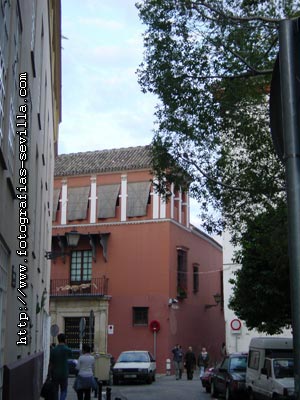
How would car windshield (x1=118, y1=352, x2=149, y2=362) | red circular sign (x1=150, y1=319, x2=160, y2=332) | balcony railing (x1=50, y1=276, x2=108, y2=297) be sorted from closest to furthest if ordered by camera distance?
car windshield (x1=118, y1=352, x2=149, y2=362) < red circular sign (x1=150, y1=319, x2=160, y2=332) < balcony railing (x1=50, y1=276, x2=108, y2=297)

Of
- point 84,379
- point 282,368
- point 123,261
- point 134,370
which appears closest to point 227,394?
point 282,368

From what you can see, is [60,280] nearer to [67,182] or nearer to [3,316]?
[67,182]

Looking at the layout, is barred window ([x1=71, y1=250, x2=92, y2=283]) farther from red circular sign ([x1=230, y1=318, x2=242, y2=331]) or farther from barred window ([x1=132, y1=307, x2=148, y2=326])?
red circular sign ([x1=230, y1=318, x2=242, y2=331])

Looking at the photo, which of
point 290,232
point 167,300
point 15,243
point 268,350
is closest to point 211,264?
point 167,300

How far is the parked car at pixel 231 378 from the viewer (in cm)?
1861

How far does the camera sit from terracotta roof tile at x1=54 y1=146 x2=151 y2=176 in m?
39.2

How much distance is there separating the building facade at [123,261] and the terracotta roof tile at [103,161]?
0.25 ft

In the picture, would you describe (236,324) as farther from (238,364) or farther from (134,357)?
(238,364)

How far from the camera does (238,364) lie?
2028 cm

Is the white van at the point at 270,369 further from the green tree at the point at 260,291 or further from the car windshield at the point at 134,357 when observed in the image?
the car windshield at the point at 134,357

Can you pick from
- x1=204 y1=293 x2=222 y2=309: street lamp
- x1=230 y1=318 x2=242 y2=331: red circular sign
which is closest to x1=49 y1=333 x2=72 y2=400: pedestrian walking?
x1=230 y1=318 x2=242 y2=331: red circular sign

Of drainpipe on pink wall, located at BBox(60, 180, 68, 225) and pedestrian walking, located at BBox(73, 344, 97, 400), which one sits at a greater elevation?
drainpipe on pink wall, located at BBox(60, 180, 68, 225)

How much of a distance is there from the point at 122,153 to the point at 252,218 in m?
26.9

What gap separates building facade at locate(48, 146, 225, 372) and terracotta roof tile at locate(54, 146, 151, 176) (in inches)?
3.0
